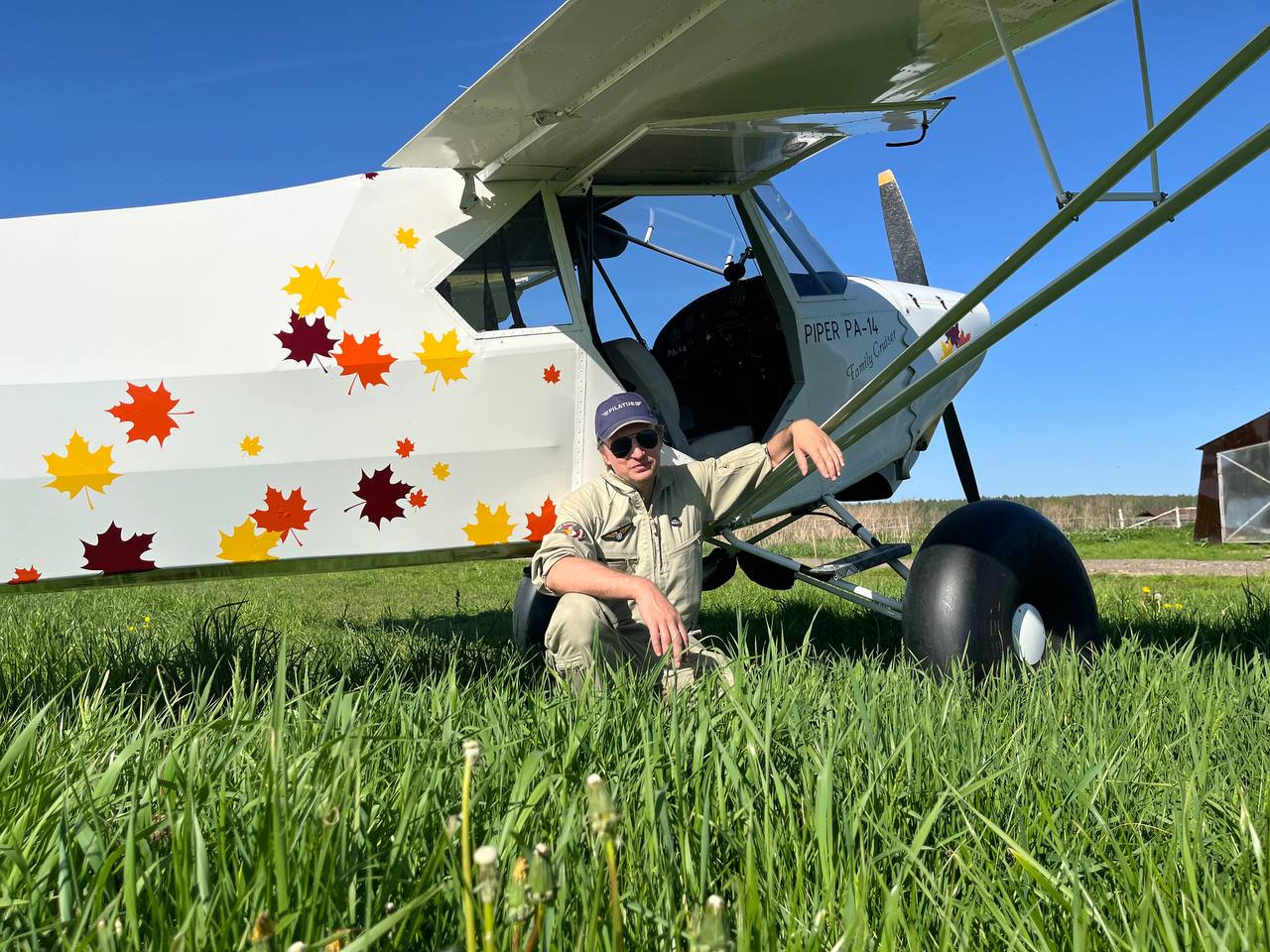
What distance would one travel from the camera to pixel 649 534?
4.08 m

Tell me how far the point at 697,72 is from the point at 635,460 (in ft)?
5.15

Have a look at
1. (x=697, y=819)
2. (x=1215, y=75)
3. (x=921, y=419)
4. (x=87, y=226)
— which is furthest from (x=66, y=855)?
(x=921, y=419)

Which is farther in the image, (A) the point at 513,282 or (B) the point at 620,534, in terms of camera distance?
(A) the point at 513,282

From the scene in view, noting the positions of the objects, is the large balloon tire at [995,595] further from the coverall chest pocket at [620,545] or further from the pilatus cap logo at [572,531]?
the pilatus cap logo at [572,531]

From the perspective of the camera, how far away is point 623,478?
4.09 m

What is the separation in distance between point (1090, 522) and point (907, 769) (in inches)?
1502

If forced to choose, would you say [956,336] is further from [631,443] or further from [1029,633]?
[631,443]

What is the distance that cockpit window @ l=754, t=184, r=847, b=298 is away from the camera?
5.44 meters

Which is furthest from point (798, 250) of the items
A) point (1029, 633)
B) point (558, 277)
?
point (1029, 633)

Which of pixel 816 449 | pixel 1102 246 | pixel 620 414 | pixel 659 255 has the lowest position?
pixel 816 449

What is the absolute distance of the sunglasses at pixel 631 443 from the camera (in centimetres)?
402

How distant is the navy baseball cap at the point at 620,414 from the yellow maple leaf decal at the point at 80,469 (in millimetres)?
1818

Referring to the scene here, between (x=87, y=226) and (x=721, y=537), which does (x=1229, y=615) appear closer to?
(x=721, y=537)

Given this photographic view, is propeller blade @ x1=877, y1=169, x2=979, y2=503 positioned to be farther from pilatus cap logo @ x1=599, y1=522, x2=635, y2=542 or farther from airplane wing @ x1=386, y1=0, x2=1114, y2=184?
pilatus cap logo @ x1=599, y1=522, x2=635, y2=542
